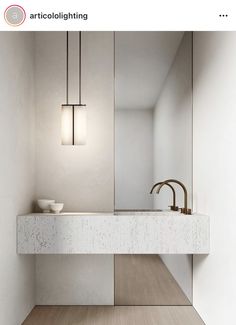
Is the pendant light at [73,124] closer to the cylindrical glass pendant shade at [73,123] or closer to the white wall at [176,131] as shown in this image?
the cylindrical glass pendant shade at [73,123]

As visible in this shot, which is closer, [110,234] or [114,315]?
[110,234]

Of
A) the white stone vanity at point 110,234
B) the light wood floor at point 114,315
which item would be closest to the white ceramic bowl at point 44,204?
the white stone vanity at point 110,234

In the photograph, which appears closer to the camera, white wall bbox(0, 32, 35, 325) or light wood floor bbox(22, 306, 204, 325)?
white wall bbox(0, 32, 35, 325)

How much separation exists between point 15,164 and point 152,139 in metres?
1.15

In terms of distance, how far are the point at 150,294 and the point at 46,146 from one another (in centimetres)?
150

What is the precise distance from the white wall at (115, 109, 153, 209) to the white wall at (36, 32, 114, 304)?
0.22ft

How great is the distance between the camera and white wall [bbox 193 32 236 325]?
225 cm

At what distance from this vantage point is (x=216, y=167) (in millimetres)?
2512

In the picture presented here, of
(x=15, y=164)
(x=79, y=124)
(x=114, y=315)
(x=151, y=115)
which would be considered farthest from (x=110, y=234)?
(x=151, y=115)
